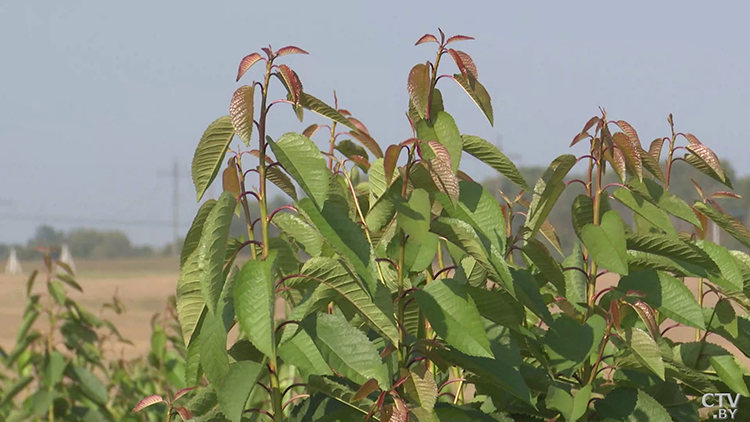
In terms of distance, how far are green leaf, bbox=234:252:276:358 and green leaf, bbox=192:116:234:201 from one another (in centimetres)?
18

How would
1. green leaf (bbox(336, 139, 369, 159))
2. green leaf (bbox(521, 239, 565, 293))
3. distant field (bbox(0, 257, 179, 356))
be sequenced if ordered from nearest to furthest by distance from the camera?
green leaf (bbox(521, 239, 565, 293)) < green leaf (bbox(336, 139, 369, 159)) < distant field (bbox(0, 257, 179, 356))

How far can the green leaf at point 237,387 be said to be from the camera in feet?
3.93

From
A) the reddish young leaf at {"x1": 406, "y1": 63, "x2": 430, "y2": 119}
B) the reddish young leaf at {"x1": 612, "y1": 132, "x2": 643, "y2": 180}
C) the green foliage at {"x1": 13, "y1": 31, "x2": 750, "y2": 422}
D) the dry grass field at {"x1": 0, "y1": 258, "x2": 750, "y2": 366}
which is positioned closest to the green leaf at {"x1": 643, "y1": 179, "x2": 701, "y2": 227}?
the green foliage at {"x1": 13, "y1": 31, "x2": 750, "y2": 422}

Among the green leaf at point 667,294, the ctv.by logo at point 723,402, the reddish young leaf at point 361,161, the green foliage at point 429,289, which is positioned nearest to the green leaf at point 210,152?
the green foliage at point 429,289

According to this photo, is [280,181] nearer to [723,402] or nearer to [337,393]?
[337,393]

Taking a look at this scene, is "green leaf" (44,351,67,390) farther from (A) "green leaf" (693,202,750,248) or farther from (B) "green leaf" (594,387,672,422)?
(A) "green leaf" (693,202,750,248)

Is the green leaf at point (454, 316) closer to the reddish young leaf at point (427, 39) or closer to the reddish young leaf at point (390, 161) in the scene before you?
the reddish young leaf at point (390, 161)

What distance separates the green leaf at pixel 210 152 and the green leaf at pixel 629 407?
0.78 m

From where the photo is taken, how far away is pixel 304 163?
1.25 metres

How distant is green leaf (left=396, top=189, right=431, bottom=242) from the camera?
4.21 ft

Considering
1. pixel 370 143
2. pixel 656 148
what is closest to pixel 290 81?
pixel 370 143

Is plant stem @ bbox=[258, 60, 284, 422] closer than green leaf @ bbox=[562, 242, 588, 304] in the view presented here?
Yes

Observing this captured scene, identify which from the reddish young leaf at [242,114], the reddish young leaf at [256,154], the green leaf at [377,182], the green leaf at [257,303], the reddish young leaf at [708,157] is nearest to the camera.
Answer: the green leaf at [257,303]

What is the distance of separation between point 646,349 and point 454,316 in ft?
1.19
